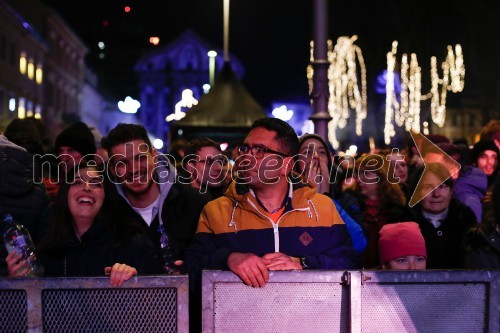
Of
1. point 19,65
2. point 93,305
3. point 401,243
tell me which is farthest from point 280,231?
point 19,65

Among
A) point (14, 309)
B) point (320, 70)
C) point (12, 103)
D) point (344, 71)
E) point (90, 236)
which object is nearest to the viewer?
point (14, 309)

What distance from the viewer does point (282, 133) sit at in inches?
180

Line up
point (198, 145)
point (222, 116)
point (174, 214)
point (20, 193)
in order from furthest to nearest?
point (222, 116) < point (198, 145) < point (174, 214) < point (20, 193)

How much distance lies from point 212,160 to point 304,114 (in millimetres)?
81006

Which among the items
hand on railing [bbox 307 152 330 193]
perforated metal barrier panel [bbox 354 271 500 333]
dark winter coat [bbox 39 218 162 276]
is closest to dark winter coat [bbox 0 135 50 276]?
dark winter coat [bbox 39 218 162 276]

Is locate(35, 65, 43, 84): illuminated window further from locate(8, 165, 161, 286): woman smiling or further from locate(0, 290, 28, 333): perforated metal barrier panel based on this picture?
locate(0, 290, 28, 333): perforated metal barrier panel

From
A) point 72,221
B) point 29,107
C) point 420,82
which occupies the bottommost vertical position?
point 72,221

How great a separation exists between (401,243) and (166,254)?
1567mm

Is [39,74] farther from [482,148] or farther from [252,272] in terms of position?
[252,272]

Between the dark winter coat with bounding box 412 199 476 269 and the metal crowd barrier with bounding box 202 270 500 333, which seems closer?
the metal crowd barrier with bounding box 202 270 500 333

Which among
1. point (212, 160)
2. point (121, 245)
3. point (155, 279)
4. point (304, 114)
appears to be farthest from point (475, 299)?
point (304, 114)

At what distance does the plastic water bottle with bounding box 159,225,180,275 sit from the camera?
16.1 feet

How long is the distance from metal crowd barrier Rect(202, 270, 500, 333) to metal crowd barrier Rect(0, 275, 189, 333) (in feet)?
0.54

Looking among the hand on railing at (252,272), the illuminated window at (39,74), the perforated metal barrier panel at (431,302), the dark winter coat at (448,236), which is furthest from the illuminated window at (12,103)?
the perforated metal barrier panel at (431,302)
